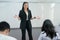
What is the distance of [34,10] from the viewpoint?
6852 millimetres

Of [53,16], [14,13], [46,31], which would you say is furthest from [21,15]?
[46,31]

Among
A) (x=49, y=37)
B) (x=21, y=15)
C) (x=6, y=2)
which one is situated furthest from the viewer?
(x=6, y=2)

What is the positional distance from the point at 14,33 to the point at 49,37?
3706 millimetres

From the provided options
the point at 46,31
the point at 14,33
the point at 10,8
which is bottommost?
the point at 14,33

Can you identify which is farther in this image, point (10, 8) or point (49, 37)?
point (10, 8)

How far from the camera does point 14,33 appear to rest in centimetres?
677

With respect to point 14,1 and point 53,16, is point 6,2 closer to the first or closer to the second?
point 14,1

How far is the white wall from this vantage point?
669cm

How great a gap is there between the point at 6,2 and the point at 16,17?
26.6 inches

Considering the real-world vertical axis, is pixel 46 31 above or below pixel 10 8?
below

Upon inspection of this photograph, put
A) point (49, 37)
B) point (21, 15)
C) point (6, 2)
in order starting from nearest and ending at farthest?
point (49, 37)
point (21, 15)
point (6, 2)

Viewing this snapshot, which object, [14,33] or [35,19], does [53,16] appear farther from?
[14,33]

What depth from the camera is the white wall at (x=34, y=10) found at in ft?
21.9

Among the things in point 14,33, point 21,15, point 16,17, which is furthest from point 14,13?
point 21,15
